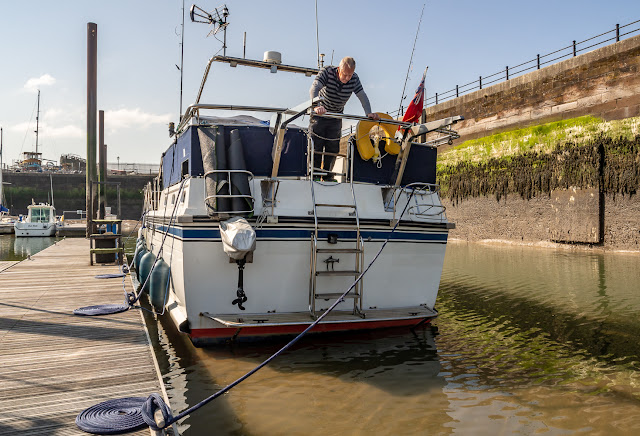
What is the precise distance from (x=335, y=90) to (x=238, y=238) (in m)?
2.83

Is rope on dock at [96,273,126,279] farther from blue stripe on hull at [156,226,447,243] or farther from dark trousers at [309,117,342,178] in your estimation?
dark trousers at [309,117,342,178]

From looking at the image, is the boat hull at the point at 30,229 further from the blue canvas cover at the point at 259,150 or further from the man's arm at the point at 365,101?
the man's arm at the point at 365,101

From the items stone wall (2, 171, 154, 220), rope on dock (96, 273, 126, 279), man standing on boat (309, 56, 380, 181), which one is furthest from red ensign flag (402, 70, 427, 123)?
stone wall (2, 171, 154, 220)

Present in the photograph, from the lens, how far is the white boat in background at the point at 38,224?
99.0 ft

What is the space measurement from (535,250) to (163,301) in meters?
16.0

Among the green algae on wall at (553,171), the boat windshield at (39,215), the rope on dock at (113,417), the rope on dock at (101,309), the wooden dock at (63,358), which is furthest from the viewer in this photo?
the boat windshield at (39,215)

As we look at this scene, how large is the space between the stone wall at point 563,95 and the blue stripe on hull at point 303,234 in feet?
46.3

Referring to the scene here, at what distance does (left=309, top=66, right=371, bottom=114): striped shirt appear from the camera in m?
6.90

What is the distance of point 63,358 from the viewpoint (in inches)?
202

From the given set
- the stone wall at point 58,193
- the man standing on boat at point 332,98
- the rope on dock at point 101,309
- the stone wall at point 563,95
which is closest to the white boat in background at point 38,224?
the stone wall at point 58,193

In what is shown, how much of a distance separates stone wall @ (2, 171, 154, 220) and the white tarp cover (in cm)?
4446

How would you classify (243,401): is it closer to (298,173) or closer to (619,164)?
(298,173)

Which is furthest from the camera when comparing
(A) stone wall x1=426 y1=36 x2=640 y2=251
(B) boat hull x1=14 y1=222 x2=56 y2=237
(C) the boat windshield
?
(C) the boat windshield

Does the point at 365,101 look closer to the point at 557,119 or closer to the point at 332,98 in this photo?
the point at 332,98
